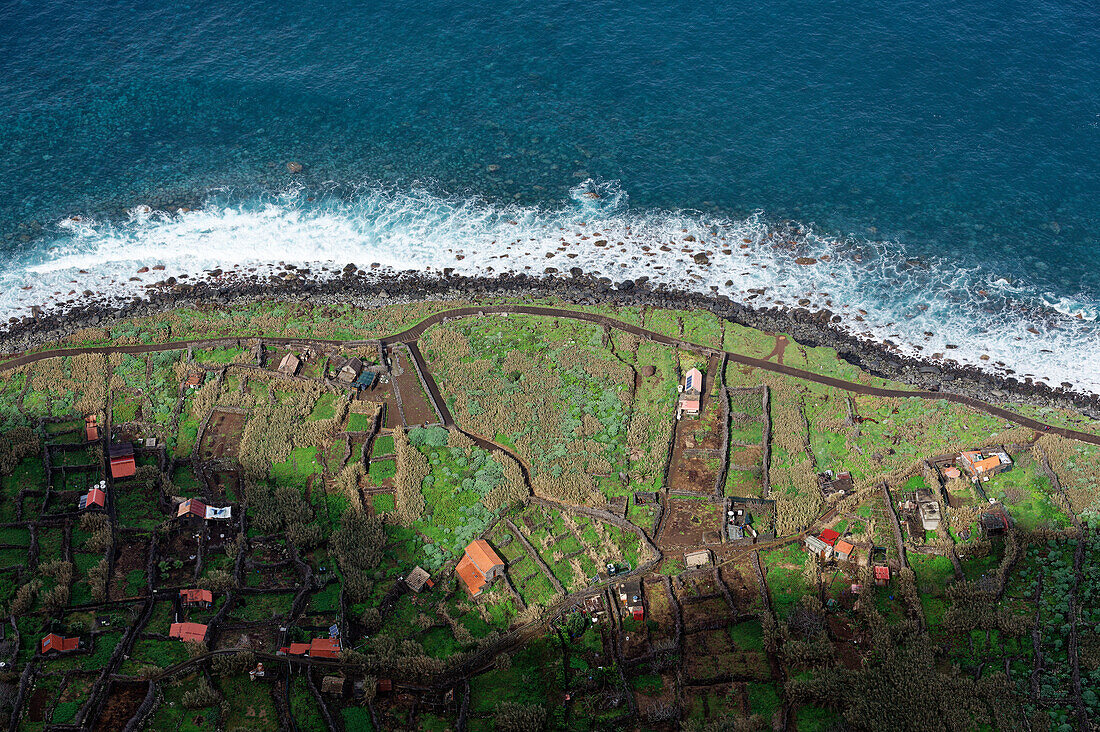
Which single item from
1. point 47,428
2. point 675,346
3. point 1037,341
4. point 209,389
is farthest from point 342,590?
point 1037,341

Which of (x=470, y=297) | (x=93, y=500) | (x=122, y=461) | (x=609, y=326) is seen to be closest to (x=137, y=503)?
(x=93, y=500)

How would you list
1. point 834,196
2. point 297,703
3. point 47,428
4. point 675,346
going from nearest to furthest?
point 297,703
point 47,428
point 675,346
point 834,196

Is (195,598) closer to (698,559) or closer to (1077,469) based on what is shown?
(698,559)

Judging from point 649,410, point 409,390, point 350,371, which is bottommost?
point 649,410

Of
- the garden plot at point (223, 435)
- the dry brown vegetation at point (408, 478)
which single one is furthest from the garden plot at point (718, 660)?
the garden plot at point (223, 435)

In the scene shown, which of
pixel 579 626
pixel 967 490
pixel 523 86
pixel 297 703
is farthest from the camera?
pixel 523 86

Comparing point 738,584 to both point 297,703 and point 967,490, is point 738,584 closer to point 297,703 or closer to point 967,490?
point 967,490

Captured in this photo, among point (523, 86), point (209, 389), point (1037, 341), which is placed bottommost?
point (1037, 341)
